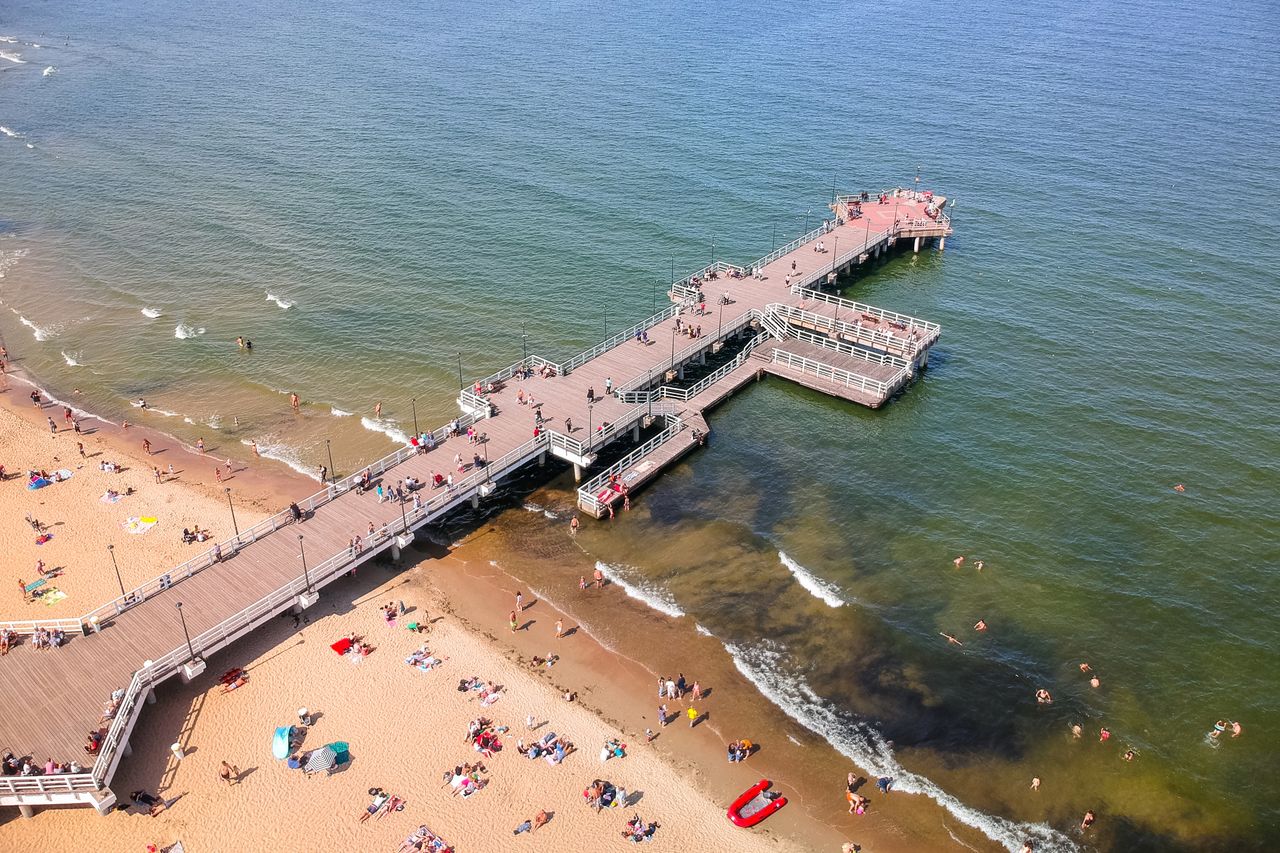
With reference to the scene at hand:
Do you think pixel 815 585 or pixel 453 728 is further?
pixel 815 585

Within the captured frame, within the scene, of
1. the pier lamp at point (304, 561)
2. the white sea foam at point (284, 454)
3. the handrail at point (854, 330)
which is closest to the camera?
the pier lamp at point (304, 561)

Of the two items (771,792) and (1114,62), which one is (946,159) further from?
(771,792)

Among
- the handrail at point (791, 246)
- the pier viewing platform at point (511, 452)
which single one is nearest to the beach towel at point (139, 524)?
the pier viewing platform at point (511, 452)

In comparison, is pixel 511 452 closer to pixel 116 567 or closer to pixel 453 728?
pixel 453 728

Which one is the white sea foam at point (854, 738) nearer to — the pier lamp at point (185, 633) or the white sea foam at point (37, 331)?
the pier lamp at point (185, 633)

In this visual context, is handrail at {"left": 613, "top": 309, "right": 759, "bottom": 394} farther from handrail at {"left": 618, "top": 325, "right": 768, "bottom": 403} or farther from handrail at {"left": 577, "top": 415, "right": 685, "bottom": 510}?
handrail at {"left": 577, "top": 415, "right": 685, "bottom": 510}

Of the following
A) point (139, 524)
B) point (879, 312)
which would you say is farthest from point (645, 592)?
point (879, 312)
